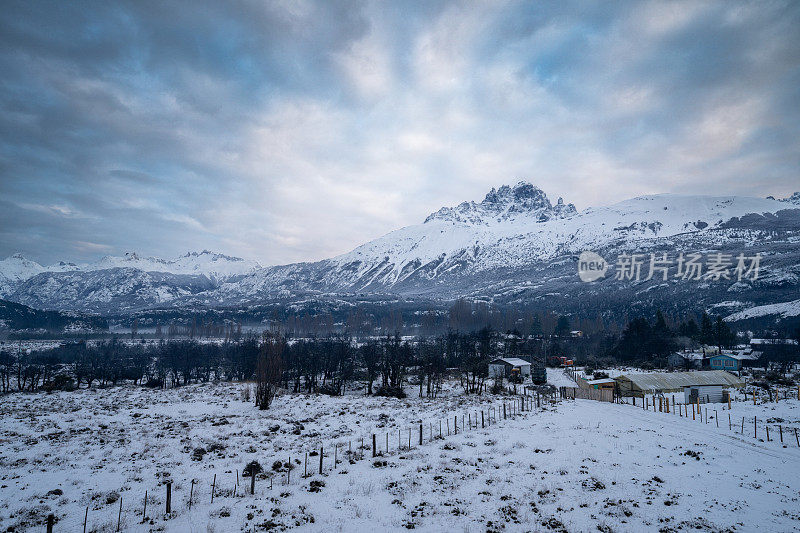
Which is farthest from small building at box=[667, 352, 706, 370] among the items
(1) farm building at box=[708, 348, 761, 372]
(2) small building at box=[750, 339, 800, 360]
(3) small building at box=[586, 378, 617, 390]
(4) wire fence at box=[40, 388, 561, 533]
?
(4) wire fence at box=[40, 388, 561, 533]

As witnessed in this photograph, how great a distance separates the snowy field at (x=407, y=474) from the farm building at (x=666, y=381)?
545 inches

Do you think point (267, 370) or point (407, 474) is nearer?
point (407, 474)

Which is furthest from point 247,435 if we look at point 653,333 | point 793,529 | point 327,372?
point 653,333

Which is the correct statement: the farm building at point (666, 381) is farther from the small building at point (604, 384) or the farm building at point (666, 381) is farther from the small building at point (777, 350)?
the small building at point (777, 350)

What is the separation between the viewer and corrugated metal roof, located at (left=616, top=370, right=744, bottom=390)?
50469mm

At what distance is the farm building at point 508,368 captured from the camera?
8175 centimetres

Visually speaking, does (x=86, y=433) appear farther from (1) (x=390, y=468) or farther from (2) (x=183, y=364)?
(2) (x=183, y=364)

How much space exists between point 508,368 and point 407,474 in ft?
217

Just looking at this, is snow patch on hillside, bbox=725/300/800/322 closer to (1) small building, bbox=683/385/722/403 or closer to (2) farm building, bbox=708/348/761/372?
(2) farm building, bbox=708/348/761/372

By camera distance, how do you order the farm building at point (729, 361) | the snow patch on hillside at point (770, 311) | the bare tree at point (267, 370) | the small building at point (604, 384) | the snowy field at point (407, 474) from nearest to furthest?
the snowy field at point (407, 474)
the bare tree at point (267, 370)
the small building at point (604, 384)
the farm building at point (729, 361)
the snow patch on hillside at point (770, 311)

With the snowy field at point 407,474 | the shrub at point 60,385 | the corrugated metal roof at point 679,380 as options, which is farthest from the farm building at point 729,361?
the shrub at point 60,385

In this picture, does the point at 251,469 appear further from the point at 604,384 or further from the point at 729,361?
the point at 729,361

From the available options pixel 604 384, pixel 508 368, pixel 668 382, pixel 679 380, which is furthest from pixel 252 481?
pixel 508 368

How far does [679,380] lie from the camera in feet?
176
